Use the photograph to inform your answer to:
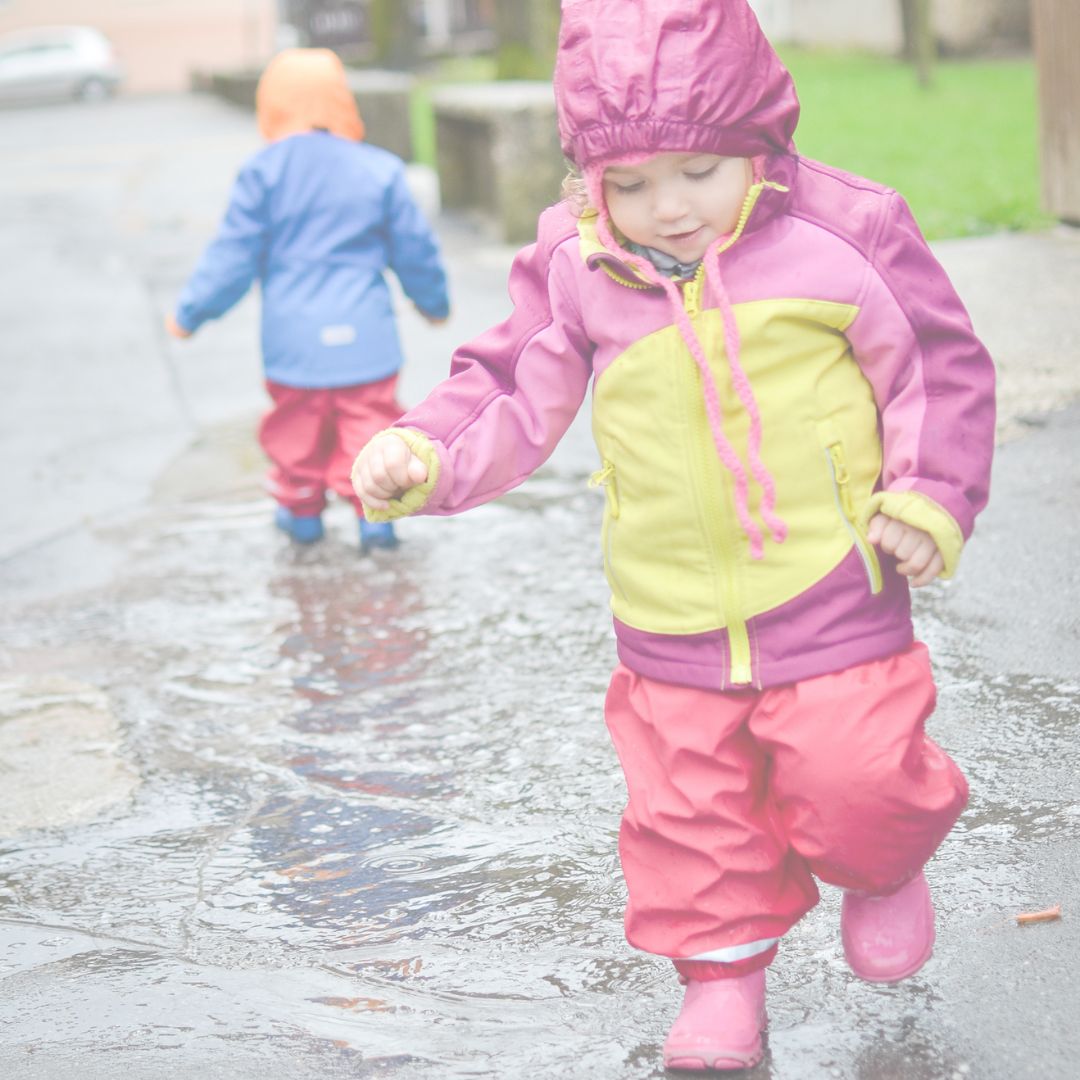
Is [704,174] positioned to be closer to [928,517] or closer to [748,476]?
[748,476]

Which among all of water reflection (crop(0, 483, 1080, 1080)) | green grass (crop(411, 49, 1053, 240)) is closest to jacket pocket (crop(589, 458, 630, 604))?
water reflection (crop(0, 483, 1080, 1080))

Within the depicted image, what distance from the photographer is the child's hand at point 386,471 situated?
2.41 meters

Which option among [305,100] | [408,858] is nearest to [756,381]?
[408,858]

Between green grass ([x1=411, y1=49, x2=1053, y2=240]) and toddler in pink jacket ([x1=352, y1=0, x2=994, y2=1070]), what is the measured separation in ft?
22.6

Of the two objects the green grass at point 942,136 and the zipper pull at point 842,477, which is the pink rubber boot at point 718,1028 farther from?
the green grass at point 942,136

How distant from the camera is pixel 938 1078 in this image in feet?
7.64

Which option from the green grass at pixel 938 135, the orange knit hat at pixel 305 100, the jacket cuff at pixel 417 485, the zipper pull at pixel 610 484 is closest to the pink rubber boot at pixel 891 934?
the zipper pull at pixel 610 484

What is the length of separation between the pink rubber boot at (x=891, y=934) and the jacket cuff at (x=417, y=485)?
832mm

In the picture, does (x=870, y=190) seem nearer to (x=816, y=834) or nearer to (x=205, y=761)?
(x=816, y=834)

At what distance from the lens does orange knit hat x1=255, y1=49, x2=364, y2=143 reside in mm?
5453

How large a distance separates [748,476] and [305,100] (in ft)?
11.4

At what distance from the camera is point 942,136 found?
14.0 metres

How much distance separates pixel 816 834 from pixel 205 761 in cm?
177

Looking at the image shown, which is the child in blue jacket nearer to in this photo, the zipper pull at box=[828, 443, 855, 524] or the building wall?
the zipper pull at box=[828, 443, 855, 524]
